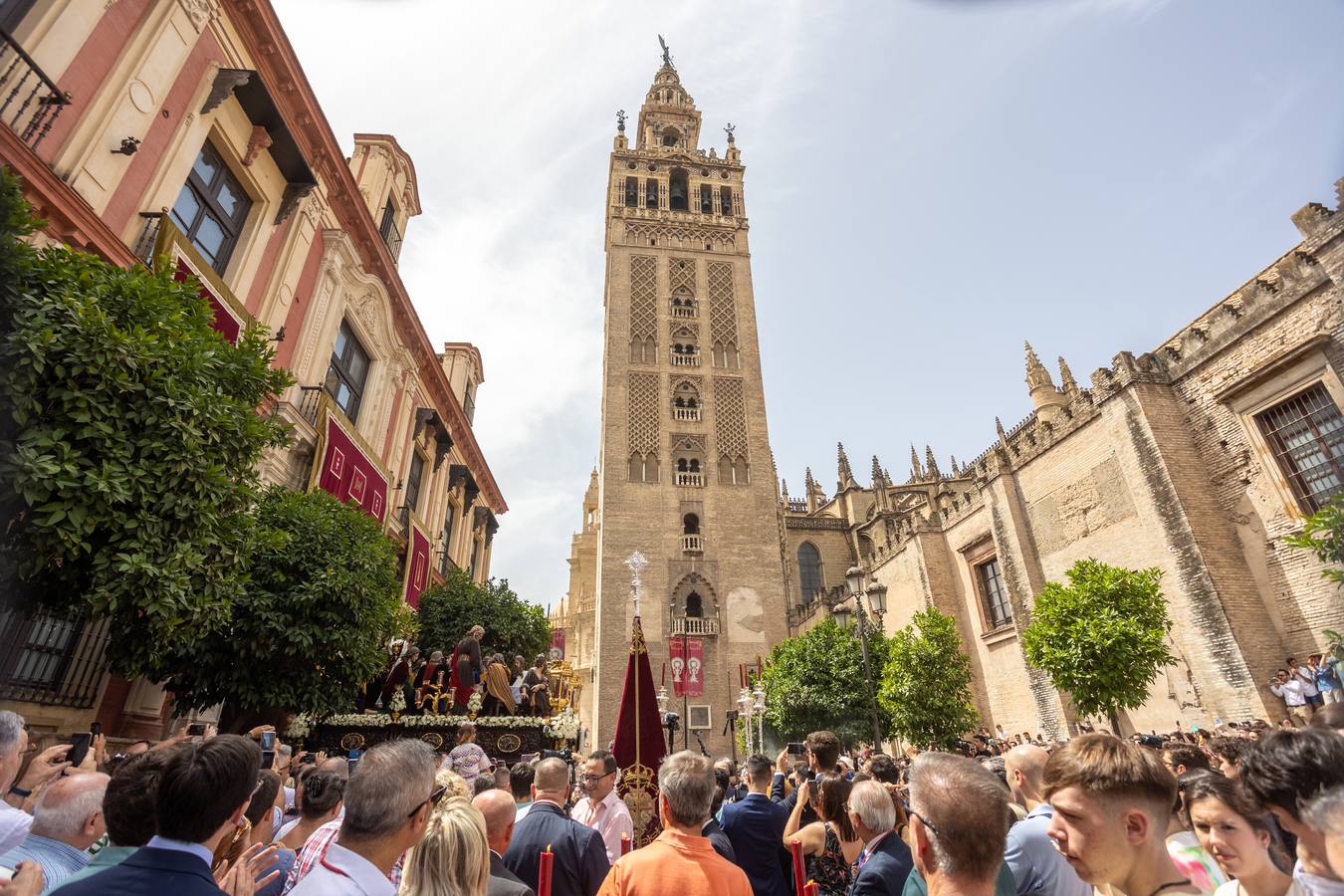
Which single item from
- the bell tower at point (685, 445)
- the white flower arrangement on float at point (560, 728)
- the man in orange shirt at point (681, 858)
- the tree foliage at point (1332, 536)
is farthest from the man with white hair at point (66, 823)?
the bell tower at point (685, 445)

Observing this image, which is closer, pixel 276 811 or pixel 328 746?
pixel 276 811

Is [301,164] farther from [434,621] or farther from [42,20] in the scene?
[434,621]

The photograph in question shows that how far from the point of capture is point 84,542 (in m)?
5.38

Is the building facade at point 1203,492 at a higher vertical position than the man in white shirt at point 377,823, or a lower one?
higher

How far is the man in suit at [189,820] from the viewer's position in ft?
5.87

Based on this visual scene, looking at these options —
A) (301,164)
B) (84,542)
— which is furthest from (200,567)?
(301,164)

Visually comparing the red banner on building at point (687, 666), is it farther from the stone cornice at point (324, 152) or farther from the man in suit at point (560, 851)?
the man in suit at point (560, 851)

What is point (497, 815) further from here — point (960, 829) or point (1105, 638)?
point (1105, 638)

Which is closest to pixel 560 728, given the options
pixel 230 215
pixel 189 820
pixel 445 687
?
pixel 445 687

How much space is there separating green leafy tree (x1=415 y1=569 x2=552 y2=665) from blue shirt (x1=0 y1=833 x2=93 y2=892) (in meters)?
14.7

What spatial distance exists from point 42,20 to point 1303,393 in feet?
69.8

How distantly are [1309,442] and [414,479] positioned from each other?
21.7 meters

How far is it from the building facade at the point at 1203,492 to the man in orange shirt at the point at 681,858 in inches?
597

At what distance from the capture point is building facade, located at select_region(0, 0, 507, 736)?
7645 mm
